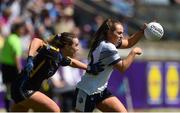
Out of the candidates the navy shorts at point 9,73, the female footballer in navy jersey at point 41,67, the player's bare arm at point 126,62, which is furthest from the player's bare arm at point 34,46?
the navy shorts at point 9,73

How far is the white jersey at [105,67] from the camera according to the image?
31.5ft

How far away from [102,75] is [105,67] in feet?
0.40

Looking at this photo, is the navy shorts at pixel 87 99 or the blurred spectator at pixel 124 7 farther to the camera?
the blurred spectator at pixel 124 7

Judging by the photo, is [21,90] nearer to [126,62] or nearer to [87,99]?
[87,99]

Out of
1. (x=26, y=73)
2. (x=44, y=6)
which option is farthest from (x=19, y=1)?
(x=26, y=73)

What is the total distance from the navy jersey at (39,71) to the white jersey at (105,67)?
16.4 inches

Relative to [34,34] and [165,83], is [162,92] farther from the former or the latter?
[34,34]

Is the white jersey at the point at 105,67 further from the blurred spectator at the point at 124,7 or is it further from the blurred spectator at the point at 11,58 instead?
the blurred spectator at the point at 124,7

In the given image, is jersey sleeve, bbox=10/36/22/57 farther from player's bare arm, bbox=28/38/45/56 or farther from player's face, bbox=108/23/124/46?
player's face, bbox=108/23/124/46

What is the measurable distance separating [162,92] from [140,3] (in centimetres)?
613

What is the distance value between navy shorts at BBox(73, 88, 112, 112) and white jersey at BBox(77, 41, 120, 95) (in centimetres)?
5

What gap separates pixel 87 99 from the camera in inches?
382

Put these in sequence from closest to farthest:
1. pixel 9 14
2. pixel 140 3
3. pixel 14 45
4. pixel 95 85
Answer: pixel 95 85 < pixel 14 45 < pixel 9 14 < pixel 140 3

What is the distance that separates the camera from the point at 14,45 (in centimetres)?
1439
